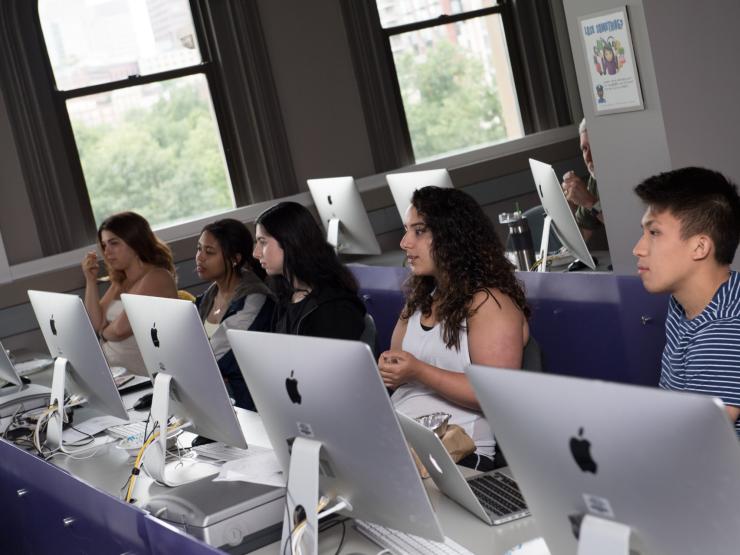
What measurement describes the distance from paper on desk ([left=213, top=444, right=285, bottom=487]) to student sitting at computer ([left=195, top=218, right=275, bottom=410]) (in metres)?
1.16

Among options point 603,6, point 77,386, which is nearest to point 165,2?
point 603,6

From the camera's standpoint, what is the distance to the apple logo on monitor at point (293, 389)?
1731mm

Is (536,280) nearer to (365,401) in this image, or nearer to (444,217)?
(444,217)

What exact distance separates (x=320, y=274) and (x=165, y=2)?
310 centimetres

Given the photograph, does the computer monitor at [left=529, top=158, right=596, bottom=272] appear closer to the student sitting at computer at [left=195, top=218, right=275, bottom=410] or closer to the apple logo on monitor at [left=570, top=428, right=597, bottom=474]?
the student sitting at computer at [left=195, top=218, right=275, bottom=410]

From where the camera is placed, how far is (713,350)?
1.94 m

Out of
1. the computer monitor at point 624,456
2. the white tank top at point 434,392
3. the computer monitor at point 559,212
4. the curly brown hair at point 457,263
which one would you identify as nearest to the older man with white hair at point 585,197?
the computer monitor at point 559,212

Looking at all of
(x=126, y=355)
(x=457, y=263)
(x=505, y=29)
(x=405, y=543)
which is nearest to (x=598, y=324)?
(x=457, y=263)

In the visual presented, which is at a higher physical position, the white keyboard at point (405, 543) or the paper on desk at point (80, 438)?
the paper on desk at point (80, 438)

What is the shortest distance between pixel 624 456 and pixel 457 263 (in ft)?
4.89

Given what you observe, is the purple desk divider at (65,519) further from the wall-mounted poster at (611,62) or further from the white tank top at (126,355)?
the wall-mounted poster at (611,62)

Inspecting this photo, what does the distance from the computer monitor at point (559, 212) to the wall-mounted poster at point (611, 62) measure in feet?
1.38

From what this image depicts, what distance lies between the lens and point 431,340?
266cm

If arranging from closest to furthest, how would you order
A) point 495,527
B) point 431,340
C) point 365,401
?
point 365,401
point 495,527
point 431,340
